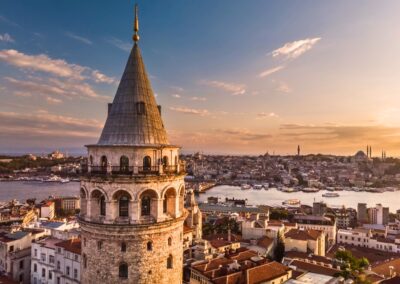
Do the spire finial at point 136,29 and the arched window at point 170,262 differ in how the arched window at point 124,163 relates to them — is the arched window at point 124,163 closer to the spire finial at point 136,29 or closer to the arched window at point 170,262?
the arched window at point 170,262

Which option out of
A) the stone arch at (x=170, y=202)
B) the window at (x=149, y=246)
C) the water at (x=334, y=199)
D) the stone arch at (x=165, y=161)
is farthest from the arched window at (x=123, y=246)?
the water at (x=334, y=199)

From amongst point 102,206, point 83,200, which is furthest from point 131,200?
point 83,200

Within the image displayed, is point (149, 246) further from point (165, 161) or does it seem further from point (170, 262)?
point (165, 161)

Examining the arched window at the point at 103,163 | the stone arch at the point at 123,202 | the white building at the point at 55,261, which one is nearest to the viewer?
the stone arch at the point at 123,202

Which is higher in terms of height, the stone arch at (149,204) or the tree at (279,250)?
the stone arch at (149,204)

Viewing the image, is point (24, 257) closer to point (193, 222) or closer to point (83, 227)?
point (193, 222)

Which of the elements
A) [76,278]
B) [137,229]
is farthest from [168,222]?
[76,278]

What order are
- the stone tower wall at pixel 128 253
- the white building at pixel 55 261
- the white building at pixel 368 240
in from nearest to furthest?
1. the stone tower wall at pixel 128 253
2. the white building at pixel 55 261
3. the white building at pixel 368 240
